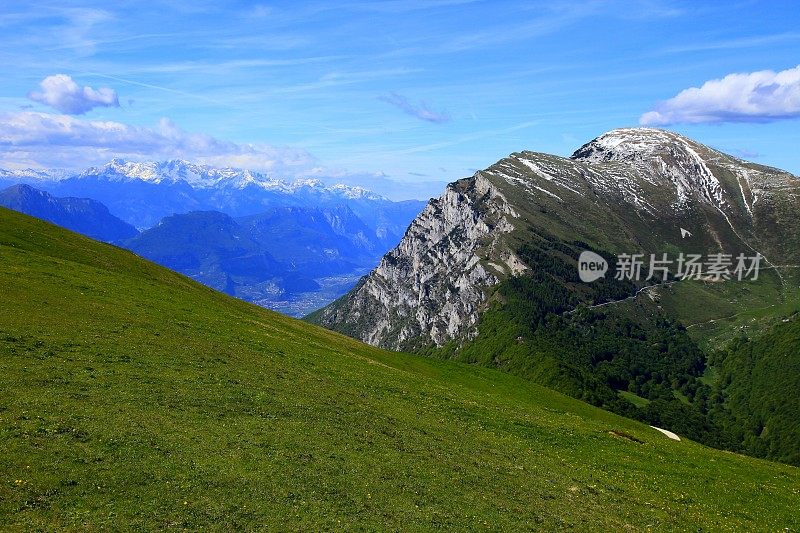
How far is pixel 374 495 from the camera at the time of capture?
98.5 feet

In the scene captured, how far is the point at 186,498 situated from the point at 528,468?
22808mm

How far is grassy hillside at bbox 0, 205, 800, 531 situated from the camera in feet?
87.5

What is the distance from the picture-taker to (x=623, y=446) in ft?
156

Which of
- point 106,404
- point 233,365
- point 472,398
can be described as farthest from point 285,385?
point 472,398

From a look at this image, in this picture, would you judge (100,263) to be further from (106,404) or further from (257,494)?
(257,494)

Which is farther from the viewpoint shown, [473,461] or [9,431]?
[473,461]

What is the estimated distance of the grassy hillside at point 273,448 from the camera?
1049 inches

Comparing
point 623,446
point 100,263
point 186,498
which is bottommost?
point 186,498

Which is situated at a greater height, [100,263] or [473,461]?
[100,263]

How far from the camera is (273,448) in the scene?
33250 millimetres

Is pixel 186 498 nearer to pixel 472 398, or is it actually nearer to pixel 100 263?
pixel 472 398

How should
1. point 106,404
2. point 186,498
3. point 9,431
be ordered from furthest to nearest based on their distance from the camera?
point 106,404 → point 9,431 → point 186,498

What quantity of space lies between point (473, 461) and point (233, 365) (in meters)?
23.2

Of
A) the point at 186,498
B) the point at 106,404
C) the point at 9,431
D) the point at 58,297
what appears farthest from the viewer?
the point at 58,297
